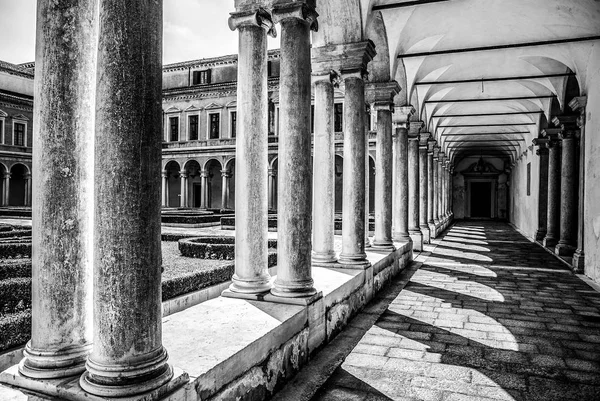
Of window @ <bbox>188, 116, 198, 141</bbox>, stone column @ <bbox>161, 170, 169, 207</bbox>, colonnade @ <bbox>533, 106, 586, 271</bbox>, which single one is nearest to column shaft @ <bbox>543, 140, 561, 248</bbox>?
colonnade @ <bbox>533, 106, 586, 271</bbox>

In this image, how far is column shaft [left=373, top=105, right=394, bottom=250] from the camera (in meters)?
9.02

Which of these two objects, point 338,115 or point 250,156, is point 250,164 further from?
point 338,115

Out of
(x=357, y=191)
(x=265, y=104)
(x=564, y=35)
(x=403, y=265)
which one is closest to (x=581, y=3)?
(x=564, y=35)

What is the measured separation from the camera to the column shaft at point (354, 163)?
22.5 feet

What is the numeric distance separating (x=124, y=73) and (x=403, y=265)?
8.99 meters

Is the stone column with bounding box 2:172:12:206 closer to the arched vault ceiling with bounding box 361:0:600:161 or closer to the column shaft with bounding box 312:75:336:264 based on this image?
the arched vault ceiling with bounding box 361:0:600:161

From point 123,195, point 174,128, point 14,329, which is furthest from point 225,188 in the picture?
point 123,195

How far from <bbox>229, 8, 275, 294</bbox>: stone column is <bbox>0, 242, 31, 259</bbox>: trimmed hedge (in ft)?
18.0

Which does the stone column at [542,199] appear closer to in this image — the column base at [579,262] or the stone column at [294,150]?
the column base at [579,262]

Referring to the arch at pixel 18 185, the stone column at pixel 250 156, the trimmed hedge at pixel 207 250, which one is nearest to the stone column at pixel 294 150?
the stone column at pixel 250 156

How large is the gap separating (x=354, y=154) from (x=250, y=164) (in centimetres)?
263

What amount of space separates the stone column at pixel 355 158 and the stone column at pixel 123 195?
4544mm

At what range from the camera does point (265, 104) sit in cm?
486

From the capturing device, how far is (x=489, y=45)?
1006 centimetres
